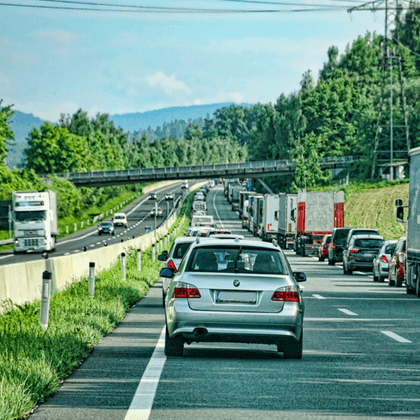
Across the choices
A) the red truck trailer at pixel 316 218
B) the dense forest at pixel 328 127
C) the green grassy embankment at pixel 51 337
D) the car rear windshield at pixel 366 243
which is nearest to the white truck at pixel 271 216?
the red truck trailer at pixel 316 218

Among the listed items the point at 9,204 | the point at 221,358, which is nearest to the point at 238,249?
the point at 221,358

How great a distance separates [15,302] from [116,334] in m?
3.09

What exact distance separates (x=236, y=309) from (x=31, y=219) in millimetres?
47916

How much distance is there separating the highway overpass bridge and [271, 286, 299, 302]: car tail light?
367 feet

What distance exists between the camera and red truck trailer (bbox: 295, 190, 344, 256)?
171ft

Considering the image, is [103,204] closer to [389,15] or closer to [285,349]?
[389,15]

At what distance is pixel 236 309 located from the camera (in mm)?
11344

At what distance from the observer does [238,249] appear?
11898 mm

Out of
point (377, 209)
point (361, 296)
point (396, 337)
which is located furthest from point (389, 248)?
point (377, 209)

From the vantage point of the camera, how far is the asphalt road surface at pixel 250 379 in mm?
8133

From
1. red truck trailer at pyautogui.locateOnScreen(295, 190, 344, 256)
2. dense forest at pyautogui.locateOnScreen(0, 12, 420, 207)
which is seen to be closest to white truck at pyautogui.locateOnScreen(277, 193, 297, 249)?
red truck trailer at pyautogui.locateOnScreen(295, 190, 344, 256)

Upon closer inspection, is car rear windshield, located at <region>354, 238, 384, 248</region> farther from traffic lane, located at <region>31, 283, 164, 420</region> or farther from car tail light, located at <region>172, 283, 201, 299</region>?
car tail light, located at <region>172, 283, 201, 299</region>

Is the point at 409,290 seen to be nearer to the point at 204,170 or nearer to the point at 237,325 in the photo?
the point at 237,325

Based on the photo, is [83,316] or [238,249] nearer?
[238,249]
